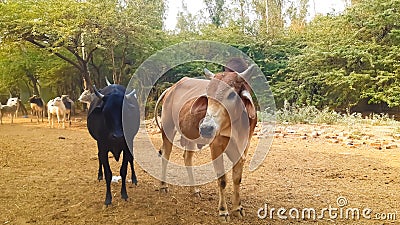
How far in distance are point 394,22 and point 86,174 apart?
535 inches

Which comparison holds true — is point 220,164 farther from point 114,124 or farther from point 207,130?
point 114,124

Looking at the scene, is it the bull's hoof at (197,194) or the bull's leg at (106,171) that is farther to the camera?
the bull's hoof at (197,194)

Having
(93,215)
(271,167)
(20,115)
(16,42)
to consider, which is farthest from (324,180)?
(20,115)

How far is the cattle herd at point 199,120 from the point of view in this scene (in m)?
3.29

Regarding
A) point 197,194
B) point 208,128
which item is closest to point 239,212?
point 197,194

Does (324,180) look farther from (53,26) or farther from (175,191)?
(53,26)

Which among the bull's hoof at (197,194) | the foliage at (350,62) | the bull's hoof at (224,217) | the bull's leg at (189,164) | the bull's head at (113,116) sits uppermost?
the foliage at (350,62)

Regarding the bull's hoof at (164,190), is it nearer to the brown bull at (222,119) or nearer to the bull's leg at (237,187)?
the brown bull at (222,119)

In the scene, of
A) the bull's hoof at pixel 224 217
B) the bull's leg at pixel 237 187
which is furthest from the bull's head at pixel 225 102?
the bull's hoof at pixel 224 217

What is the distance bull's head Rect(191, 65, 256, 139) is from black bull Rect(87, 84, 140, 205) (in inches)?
41.4

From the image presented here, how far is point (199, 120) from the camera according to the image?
3.69 metres

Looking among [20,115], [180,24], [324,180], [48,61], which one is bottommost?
[324,180]

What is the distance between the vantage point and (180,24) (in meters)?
28.3

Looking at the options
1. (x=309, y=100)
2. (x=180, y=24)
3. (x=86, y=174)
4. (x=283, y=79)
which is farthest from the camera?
(x=180, y=24)
